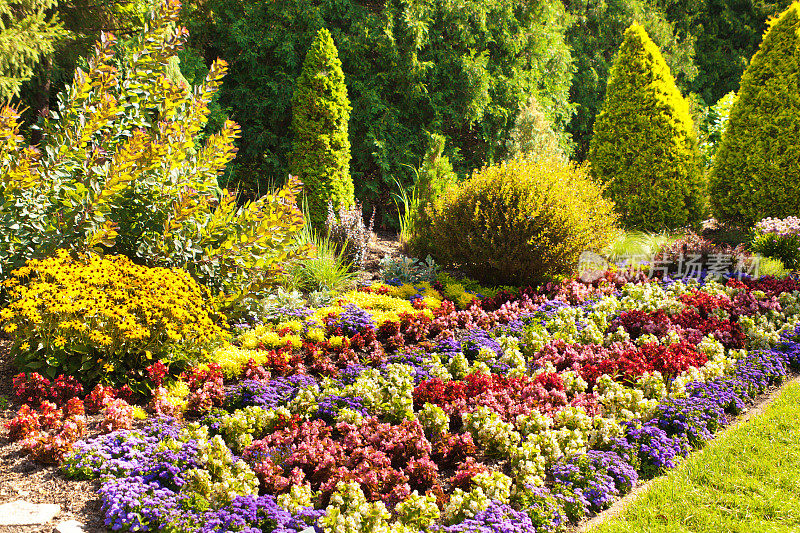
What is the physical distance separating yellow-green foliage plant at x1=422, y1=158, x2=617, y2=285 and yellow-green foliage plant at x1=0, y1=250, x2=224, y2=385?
3605 mm

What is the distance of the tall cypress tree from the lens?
7.32m

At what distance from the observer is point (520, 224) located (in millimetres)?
7047

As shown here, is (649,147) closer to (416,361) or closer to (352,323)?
(352,323)

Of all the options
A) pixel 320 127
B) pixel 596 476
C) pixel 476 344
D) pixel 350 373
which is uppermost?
pixel 320 127

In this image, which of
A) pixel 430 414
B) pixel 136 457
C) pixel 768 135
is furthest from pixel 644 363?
pixel 768 135

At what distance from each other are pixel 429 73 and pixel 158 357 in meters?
8.26

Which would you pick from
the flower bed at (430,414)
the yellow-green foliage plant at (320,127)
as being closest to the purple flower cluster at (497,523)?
the flower bed at (430,414)

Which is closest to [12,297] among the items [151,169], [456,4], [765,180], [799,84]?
[151,169]

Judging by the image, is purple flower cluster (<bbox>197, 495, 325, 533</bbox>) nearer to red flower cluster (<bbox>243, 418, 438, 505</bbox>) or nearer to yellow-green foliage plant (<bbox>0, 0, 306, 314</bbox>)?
red flower cluster (<bbox>243, 418, 438, 505</bbox>)

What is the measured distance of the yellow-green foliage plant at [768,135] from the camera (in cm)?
971

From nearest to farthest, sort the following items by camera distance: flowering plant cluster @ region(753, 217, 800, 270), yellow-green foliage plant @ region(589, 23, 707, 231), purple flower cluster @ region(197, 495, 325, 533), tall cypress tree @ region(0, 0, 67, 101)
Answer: purple flower cluster @ region(197, 495, 325, 533), tall cypress tree @ region(0, 0, 67, 101), flowering plant cluster @ region(753, 217, 800, 270), yellow-green foliage plant @ region(589, 23, 707, 231)

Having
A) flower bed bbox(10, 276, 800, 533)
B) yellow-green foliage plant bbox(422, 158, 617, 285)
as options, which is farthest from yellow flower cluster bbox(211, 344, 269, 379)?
yellow-green foliage plant bbox(422, 158, 617, 285)

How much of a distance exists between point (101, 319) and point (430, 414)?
2.34 m

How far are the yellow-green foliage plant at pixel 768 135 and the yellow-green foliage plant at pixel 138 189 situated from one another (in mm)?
7936
